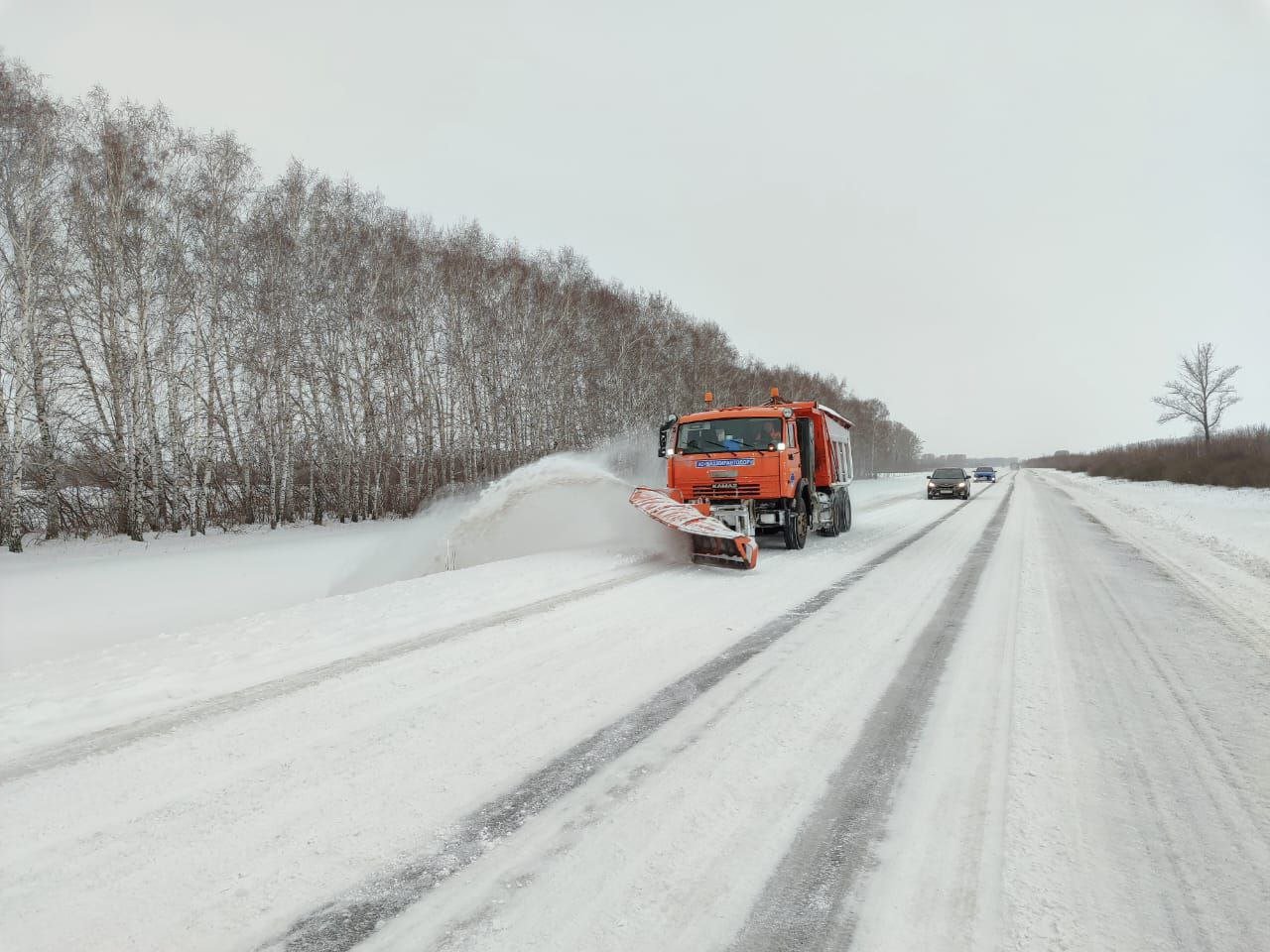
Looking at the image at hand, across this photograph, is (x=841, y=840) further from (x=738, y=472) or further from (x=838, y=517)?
(x=838, y=517)

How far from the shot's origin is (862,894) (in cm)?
227

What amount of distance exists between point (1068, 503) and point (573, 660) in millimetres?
26331

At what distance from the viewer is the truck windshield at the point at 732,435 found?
12.0 meters

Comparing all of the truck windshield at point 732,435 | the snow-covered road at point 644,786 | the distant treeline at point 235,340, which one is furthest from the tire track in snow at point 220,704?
the distant treeline at point 235,340

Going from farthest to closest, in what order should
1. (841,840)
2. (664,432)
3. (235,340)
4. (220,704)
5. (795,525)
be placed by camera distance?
(235,340), (664,432), (795,525), (220,704), (841,840)

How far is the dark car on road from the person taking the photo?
99.3 feet

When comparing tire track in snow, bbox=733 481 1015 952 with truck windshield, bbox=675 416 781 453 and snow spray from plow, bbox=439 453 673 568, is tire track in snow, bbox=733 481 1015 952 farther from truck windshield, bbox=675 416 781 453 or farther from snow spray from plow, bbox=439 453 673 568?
snow spray from plow, bbox=439 453 673 568

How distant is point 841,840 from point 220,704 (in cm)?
383

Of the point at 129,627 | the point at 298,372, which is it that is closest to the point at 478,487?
the point at 298,372

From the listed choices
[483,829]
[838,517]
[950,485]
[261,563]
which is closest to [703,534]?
[483,829]

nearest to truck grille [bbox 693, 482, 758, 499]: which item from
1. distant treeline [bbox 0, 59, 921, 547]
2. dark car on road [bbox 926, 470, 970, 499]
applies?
distant treeline [bbox 0, 59, 921, 547]

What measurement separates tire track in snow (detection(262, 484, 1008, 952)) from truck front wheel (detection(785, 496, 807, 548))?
7.16m

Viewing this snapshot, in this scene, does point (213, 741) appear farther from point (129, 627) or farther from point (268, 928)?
point (129, 627)

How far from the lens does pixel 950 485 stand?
99.4 ft
